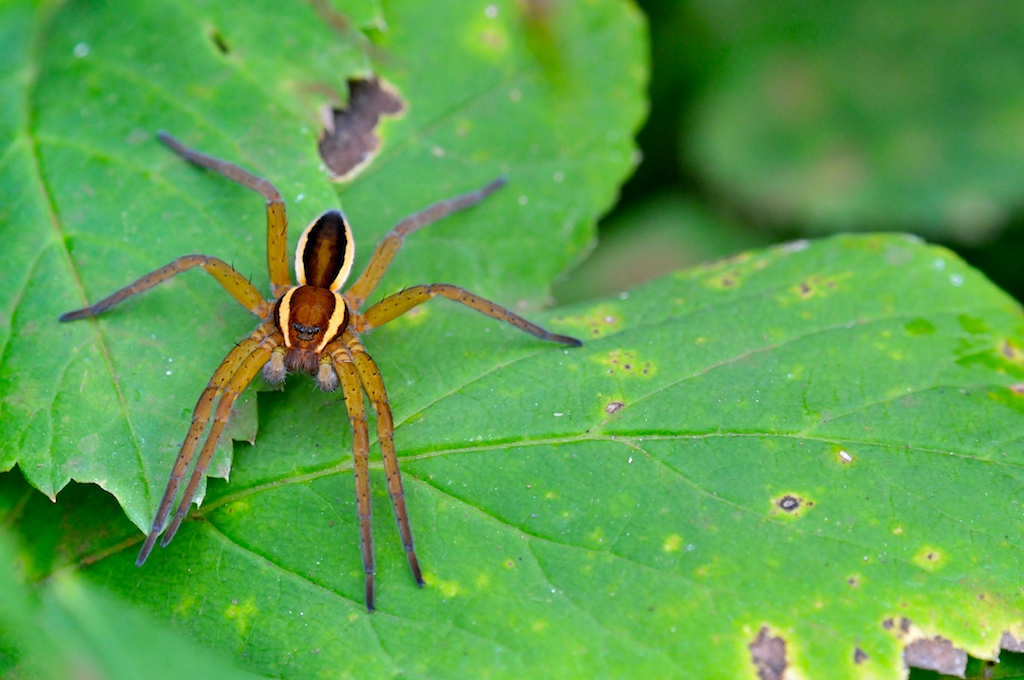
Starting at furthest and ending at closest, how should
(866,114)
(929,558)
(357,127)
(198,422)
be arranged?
1. (866,114)
2. (357,127)
3. (198,422)
4. (929,558)

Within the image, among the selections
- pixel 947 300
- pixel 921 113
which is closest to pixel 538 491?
pixel 947 300

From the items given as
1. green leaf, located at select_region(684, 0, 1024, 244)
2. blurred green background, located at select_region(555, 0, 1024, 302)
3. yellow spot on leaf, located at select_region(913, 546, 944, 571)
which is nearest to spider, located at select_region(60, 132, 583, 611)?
yellow spot on leaf, located at select_region(913, 546, 944, 571)

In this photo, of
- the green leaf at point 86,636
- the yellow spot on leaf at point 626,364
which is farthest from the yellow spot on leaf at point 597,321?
the green leaf at point 86,636

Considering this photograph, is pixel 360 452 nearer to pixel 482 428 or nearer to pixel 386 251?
pixel 482 428

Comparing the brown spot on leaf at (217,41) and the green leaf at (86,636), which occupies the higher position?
the green leaf at (86,636)

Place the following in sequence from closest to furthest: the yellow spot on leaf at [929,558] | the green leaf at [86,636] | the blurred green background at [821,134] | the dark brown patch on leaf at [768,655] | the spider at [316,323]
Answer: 1. the green leaf at [86,636]
2. the dark brown patch on leaf at [768,655]
3. the yellow spot on leaf at [929,558]
4. the spider at [316,323]
5. the blurred green background at [821,134]

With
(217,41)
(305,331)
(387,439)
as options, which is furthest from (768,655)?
(217,41)

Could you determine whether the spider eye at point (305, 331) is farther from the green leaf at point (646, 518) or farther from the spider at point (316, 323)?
the green leaf at point (646, 518)
